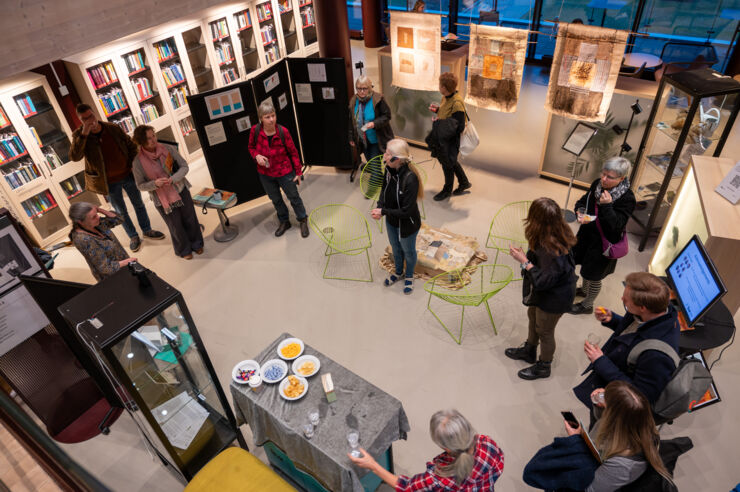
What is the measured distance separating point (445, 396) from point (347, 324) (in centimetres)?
132

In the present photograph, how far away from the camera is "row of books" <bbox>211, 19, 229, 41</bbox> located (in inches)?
327

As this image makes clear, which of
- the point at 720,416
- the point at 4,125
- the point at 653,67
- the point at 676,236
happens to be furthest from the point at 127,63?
the point at 653,67

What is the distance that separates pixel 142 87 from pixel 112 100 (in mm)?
558

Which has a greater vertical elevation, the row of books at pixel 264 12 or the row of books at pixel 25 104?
the row of books at pixel 264 12

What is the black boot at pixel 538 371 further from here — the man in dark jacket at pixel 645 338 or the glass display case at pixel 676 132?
the glass display case at pixel 676 132

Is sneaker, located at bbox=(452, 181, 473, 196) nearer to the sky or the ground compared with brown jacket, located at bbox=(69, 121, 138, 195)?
nearer to the ground

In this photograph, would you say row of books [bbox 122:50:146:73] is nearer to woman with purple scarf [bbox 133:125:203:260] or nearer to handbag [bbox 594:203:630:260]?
woman with purple scarf [bbox 133:125:203:260]

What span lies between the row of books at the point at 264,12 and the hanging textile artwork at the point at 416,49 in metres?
3.77

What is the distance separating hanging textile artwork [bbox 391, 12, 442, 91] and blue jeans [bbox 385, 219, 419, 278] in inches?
106

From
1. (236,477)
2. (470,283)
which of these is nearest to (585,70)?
(470,283)

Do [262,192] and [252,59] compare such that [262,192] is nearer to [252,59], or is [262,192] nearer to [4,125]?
[4,125]

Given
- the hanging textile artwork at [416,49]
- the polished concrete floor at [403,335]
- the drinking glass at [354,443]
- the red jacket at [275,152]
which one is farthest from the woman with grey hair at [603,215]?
the red jacket at [275,152]

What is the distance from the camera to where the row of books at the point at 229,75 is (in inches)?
346

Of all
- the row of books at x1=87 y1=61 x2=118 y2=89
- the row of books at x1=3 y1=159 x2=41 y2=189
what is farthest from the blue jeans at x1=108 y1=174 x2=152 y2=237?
the row of books at x1=87 y1=61 x2=118 y2=89
